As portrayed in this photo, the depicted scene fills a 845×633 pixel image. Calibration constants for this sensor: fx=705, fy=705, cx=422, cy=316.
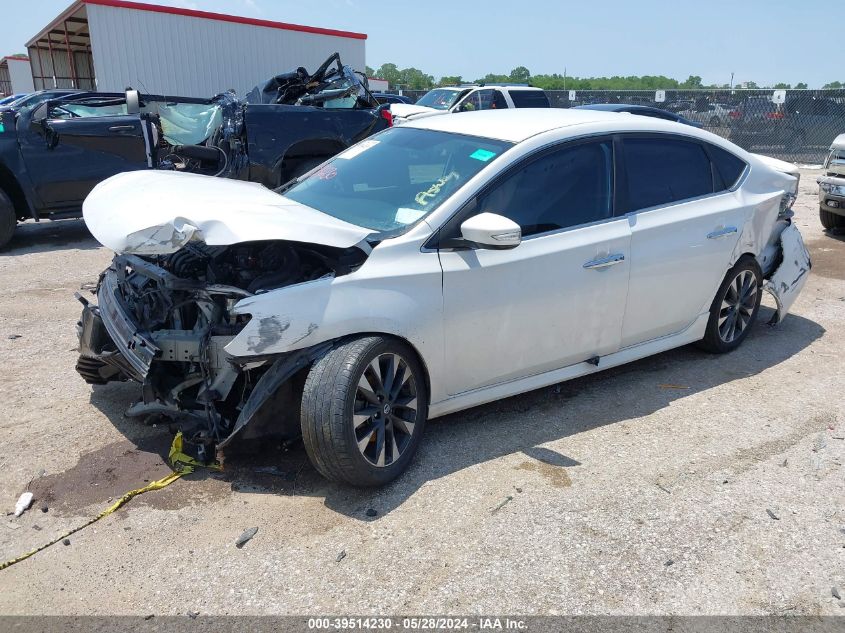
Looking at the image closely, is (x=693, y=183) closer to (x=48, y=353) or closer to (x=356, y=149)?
(x=356, y=149)

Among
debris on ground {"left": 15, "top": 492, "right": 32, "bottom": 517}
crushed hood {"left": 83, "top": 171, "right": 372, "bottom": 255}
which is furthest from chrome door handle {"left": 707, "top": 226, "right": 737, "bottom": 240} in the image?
debris on ground {"left": 15, "top": 492, "right": 32, "bottom": 517}

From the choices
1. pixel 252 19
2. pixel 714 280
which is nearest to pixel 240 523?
pixel 714 280

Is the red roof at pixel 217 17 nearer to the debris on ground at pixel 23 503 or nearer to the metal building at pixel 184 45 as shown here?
the metal building at pixel 184 45

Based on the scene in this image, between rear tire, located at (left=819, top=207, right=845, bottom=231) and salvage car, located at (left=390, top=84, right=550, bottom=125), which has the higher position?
salvage car, located at (left=390, top=84, right=550, bottom=125)

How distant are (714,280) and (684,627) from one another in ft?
9.34

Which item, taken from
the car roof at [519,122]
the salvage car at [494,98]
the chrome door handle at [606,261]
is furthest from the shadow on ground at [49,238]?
the salvage car at [494,98]

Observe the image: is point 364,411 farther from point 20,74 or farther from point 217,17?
point 20,74

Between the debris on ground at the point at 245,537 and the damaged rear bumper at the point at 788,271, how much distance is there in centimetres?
431

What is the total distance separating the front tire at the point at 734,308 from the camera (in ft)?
16.7

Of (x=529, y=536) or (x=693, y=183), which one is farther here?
(x=693, y=183)

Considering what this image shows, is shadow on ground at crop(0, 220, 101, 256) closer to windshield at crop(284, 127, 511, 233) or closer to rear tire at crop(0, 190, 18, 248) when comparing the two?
rear tire at crop(0, 190, 18, 248)

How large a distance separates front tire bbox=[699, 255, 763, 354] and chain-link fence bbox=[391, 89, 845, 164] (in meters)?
16.1

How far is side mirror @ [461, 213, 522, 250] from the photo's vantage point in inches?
139

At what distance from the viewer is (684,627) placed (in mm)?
2689
